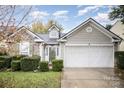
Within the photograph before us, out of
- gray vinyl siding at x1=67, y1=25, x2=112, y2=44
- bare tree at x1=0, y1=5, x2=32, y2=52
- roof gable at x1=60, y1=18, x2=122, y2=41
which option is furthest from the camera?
gray vinyl siding at x1=67, y1=25, x2=112, y2=44

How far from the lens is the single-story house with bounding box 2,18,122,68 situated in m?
8.49

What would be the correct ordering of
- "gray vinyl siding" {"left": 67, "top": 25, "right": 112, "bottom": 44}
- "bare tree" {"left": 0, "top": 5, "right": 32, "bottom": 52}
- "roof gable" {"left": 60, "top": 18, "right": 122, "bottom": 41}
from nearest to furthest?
"bare tree" {"left": 0, "top": 5, "right": 32, "bottom": 52} < "roof gable" {"left": 60, "top": 18, "right": 122, "bottom": 41} < "gray vinyl siding" {"left": 67, "top": 25, "right": 112, "bottom": 44}

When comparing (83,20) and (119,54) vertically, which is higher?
(83,20)

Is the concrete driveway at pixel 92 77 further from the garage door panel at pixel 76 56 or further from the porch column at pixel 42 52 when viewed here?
the porch column at pixel 42 52

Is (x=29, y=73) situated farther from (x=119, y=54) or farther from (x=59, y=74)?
(x=119, y=54)

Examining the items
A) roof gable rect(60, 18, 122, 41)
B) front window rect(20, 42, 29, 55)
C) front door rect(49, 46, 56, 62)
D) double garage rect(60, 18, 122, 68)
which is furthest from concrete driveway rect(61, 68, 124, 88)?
front window rect(20, 42, 29, 55)

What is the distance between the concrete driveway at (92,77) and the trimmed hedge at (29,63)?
0.56 metres

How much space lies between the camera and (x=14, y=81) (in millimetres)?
8453

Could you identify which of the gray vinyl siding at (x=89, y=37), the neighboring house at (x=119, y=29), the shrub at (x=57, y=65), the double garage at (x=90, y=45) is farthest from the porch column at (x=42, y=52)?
the neighboring house at (x=119, y=29)

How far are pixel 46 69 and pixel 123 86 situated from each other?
4.90 ft

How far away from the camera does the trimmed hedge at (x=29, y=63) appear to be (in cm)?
847

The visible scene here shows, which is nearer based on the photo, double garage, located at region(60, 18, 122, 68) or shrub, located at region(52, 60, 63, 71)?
shrub, located at region(52, 60, 63, 71)

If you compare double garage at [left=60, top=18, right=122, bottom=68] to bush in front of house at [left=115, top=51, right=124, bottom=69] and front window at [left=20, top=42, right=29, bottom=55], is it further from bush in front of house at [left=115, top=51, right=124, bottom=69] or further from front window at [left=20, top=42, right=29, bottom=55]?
front window at [left=20, top=42, right=29, bottom=55]
